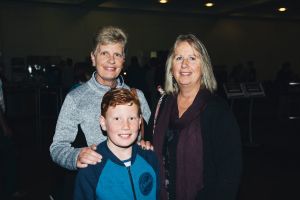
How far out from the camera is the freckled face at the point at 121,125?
1.50 meters

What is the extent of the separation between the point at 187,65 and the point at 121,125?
530mm

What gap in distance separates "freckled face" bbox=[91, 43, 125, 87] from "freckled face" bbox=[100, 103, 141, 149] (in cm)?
27

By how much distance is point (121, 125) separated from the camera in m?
1.51

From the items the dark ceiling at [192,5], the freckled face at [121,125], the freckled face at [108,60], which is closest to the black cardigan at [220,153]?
the freckled face at [121,125]

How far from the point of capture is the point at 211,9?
15.0 meters

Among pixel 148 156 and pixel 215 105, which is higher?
pixel 215 105

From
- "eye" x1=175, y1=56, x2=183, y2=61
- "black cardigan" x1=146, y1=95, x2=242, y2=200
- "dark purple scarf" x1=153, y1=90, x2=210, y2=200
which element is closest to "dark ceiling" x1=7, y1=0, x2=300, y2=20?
"eye" x1=175, y1=56, x2=183, y2=61

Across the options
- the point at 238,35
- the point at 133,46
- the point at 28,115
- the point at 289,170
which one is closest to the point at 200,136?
the point at 289,170

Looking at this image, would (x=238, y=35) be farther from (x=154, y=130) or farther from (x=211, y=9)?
(x=154, y=130)

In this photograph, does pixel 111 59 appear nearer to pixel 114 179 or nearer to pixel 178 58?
pixel 178 58

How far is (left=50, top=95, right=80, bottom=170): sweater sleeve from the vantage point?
5.18ft

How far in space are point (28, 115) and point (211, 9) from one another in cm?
912

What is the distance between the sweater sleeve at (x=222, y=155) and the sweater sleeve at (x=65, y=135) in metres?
0.66

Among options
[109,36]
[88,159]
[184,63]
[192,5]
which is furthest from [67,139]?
[192,5]
